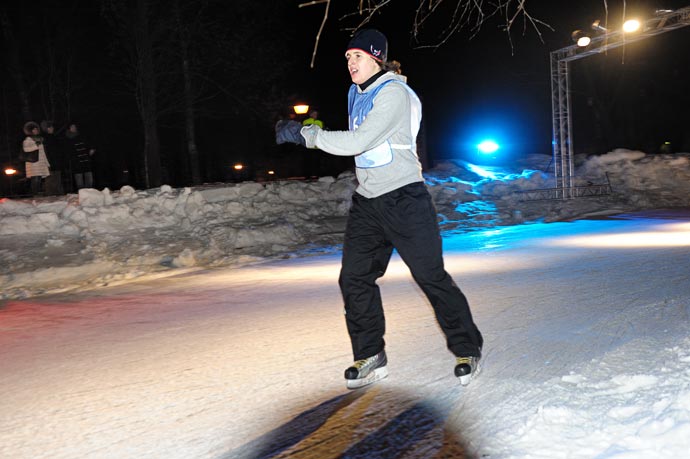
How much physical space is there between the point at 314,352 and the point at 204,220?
10405mm

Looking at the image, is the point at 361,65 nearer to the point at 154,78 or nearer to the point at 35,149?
the point at 35,149

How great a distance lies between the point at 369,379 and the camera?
4.33 metres

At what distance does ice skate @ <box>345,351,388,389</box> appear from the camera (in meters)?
4.25

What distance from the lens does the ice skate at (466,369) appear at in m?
4.13

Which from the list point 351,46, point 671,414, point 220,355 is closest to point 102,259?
point 220,355

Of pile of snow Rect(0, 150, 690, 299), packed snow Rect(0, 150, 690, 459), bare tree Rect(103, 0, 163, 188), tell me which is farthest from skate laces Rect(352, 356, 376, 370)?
bare tree Rect(103, 0, 163, 188)

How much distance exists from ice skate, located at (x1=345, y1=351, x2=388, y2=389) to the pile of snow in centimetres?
636

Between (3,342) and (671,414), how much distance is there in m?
5.17

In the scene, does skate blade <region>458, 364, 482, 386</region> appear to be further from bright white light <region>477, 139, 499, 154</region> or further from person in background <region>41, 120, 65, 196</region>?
bright white light <region>477, 139, 499, 154</region>

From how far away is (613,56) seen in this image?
1375 inches

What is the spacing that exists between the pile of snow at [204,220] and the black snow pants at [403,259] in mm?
6374

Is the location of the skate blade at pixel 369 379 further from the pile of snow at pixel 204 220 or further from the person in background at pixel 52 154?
the person in background at pixel 52 154

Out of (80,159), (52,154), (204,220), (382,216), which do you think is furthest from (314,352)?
(52,154)

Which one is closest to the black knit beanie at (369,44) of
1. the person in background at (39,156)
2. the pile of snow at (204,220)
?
the pile of snow at (204,220)
